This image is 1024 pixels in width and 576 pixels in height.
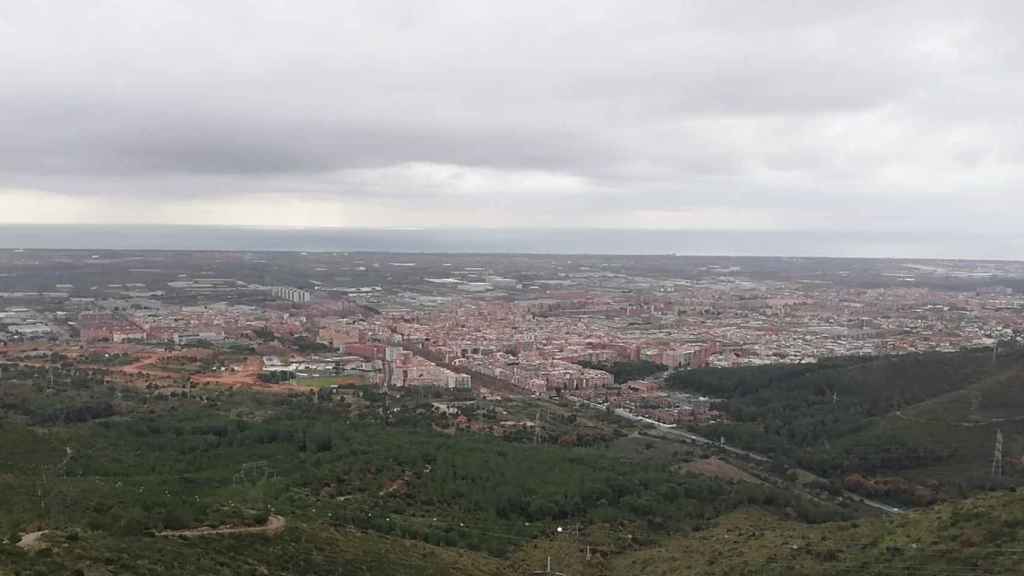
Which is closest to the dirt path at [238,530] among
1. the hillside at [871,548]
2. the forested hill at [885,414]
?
the hillside at [871,548]

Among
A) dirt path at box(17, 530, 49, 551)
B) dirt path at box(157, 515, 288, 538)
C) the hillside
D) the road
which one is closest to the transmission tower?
the road

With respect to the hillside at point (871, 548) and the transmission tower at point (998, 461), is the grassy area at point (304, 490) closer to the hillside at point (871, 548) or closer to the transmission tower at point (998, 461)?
the hillside at point (871, 548)

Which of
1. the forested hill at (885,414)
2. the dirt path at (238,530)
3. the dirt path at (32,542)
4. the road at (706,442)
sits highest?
the dirt path at (32,542)

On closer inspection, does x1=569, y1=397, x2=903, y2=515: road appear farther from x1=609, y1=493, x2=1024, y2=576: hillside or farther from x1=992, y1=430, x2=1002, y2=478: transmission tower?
x1=609, y1=493, x2=1024, y2=576: hillside

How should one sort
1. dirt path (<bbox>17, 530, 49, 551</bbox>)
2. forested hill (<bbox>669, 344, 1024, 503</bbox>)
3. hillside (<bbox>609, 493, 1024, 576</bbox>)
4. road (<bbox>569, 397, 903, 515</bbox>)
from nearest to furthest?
dirt path (<bbox>17, 530, 49, 551</bbox>) < hillside (<bbox>609, 493, 1024, 576</bbox>) < road (<bbox>569, 397, 903, 515</bbox>) < forested hill (<bbox>669, 344, 1024, 503</bbox>)

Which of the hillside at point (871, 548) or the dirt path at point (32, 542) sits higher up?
the dirt path at point (32, 542)

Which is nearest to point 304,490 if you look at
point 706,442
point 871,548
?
point 871,548

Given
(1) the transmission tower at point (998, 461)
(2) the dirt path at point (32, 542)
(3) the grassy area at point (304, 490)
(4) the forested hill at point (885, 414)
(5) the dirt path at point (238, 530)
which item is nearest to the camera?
(2) the dirt path at point (32, 542)

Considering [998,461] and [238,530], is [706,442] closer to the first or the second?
[998,461]

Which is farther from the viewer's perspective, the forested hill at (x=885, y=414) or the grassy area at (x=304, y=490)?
the forested hill at (x=885, y=414)

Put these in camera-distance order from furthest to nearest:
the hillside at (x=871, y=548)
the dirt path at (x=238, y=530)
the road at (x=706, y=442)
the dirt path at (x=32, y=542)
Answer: the road at (x=706, y=442), the dirt path at (x=238, y=530), the hillside at (x=871, y=548), the dirt path at (x=32, y=542)
